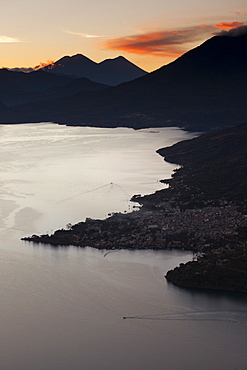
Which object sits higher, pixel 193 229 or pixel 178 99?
pixel 178 99

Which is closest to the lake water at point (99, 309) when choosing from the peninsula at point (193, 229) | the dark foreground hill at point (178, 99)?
the peninsula at point (193, 229)

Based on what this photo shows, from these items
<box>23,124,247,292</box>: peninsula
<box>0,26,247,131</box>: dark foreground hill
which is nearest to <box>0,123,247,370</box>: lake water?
<box>23,124,247,292</box>: peninsula

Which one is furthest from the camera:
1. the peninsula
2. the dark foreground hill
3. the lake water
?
the dark foreground hill

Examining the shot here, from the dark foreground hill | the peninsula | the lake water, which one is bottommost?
the lake water

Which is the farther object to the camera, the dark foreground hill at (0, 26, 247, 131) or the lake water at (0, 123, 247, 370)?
the dark foreground hill at (0, 26, 247, 131)

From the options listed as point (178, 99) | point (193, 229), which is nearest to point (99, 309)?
point (193, 229)

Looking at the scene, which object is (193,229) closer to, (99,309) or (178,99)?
(99,309)

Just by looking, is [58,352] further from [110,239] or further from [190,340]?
[110,239]

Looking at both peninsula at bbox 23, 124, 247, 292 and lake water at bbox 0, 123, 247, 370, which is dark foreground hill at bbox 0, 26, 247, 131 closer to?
peninsula at bbox 23, 124, 247, 292

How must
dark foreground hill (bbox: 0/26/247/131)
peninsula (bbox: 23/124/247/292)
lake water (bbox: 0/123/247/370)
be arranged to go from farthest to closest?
dark foreground hill (bbox: 0/26/247/131)
peninsula (bbox: 23/124/247/292)
lake water (bbox: 0/123/247/370)
